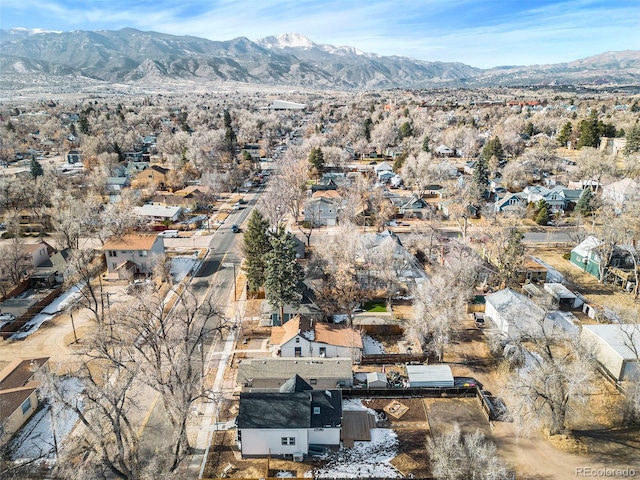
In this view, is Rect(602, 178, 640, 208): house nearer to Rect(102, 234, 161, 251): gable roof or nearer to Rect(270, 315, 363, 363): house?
Rect(270, 315, 363, 363): house

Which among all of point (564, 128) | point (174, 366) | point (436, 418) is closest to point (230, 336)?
point (174, 366)

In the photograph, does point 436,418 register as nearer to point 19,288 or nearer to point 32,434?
point 32,434

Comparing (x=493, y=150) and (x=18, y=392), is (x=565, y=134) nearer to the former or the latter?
(x=493, y=150)

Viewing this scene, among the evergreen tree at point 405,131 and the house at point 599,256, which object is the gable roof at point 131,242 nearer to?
the house at point 599,256

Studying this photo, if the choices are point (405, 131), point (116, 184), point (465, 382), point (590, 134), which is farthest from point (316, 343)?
point (405, 131)

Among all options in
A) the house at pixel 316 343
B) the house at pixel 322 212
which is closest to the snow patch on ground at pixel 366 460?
the house at pixel 316 343
